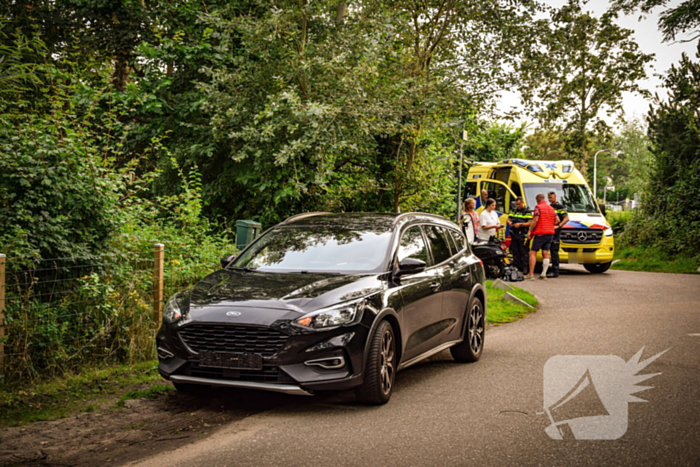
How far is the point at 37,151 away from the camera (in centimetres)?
733

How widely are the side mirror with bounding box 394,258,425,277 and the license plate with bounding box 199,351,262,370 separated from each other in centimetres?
168

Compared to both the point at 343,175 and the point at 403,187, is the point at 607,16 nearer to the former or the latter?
the point at 403,187

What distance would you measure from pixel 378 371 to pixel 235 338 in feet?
4.12

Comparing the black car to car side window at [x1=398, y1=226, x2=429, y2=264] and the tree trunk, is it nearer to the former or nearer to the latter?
car side window at [x1=398, y1=226, x2=429, y2=264]

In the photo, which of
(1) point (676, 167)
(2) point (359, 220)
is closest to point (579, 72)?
(1) point (676, 167)

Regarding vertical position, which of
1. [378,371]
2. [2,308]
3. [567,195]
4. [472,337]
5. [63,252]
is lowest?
[472,337]

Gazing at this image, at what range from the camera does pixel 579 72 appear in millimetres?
32281

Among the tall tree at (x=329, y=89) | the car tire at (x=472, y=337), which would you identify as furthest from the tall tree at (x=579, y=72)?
the car tire at (x=472, y=337)

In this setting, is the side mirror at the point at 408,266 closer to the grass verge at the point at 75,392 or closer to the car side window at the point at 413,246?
the car side window at the point at 413,246

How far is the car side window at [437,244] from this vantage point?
25.3 ft

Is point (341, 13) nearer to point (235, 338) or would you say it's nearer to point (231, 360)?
point (235, 338)

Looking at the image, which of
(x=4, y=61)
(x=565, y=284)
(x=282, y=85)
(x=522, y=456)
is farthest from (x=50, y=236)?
(x=565, y=284)

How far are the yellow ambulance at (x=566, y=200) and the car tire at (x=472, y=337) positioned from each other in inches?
433

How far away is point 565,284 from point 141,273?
38.4ft
